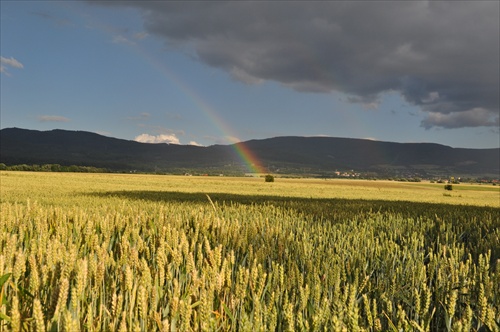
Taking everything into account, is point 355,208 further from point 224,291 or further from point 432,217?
point 224,291

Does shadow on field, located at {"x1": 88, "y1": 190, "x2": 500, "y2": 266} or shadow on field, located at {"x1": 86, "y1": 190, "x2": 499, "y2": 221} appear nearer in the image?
shadow on field, located at {"x1": 88, "y1": 190, "x2": 500, "y2": 266}

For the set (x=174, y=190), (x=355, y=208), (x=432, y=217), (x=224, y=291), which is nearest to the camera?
(x=224, y=291)

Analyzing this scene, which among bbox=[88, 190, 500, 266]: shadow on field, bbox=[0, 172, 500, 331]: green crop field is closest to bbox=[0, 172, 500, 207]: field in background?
bbox=[88, 190, 500, 266]: shadow on field

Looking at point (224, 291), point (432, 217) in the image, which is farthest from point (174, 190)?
point (224, 291)

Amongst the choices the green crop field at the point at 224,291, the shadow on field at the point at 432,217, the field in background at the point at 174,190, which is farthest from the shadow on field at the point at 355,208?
the field in background at the point at 174,190

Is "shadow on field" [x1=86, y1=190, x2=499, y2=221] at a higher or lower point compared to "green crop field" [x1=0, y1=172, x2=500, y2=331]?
lower

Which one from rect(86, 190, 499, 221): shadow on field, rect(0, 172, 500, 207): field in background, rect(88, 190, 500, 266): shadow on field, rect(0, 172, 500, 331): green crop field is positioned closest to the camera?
rect(0, 172, 500, 331): green crop field

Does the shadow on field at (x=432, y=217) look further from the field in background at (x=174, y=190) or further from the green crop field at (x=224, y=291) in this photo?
the field in background at (x=174, y=190)

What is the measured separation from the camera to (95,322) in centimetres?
223

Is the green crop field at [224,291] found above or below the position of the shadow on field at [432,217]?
above

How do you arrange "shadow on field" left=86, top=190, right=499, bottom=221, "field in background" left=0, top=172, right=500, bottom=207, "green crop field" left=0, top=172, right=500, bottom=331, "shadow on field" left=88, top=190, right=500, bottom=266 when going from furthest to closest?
"field in background" left=0, top=172, right=500, bottom=207 → "shadow on field" left=86, top=190, right=499, bottom=221 → "shadow on field" left=88, top=190, right=500, bottom=266 → "green crop field" left=0, top=172, right=500, bottom=331

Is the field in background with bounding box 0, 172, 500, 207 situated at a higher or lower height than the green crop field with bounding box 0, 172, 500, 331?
lower

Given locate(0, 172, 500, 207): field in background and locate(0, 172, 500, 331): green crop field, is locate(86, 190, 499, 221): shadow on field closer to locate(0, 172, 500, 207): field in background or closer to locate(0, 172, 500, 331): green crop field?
locate(0, 172, 500, 331): green crop field

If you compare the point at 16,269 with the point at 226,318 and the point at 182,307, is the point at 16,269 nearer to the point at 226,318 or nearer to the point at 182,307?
the point at 182,307
